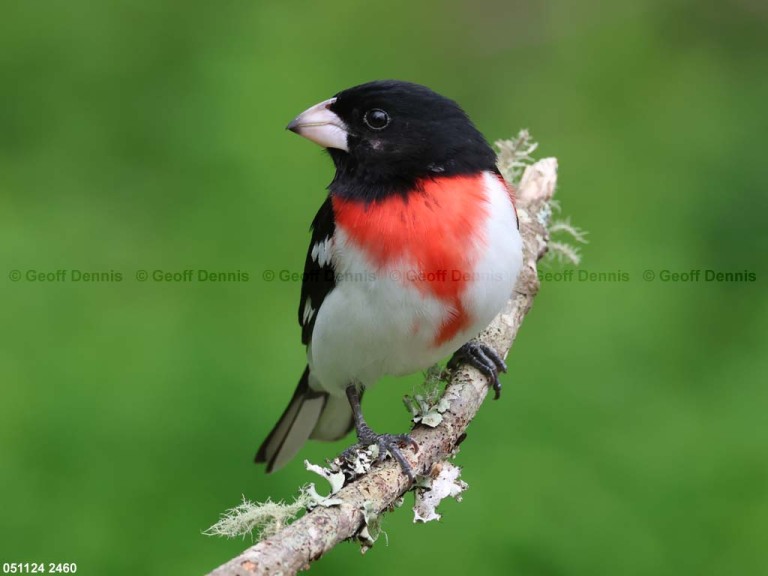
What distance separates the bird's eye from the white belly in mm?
399

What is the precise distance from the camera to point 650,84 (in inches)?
232

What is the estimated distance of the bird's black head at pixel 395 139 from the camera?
3373mm

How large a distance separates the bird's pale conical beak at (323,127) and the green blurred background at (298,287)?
1.35m

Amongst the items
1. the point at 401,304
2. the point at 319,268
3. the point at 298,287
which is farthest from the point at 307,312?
the point at 298,287

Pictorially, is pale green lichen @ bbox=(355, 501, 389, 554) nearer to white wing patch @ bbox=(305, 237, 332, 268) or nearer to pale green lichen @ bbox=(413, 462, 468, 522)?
pale green lichen @ bbox=(413, 462, 468, 522)

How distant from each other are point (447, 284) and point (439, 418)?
1.49 feet

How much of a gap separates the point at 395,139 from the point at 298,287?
166 cm

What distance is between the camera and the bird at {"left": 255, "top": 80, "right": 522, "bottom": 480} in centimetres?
324

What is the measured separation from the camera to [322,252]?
3.47 metres

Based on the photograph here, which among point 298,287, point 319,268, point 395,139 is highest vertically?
point 395,139

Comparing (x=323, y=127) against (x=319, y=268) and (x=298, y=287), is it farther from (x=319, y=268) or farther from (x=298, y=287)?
(x=298, y=287)

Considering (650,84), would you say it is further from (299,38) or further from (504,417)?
(504,417)

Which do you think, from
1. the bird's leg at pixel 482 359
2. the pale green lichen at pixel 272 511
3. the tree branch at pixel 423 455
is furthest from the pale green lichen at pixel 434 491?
the bird's leg at pixel 482 359

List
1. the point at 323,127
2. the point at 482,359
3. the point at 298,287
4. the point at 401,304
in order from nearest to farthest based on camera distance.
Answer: the point at 401,304 → the point at 323,127 → the point at 482,359 → the point at 298,287
